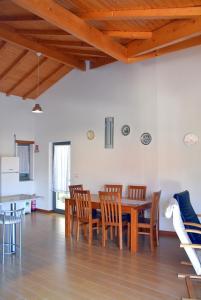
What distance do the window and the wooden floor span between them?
11.8ft

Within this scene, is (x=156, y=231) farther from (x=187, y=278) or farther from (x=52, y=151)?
(x=52, y=151)

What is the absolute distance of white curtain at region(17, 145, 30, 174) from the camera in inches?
355

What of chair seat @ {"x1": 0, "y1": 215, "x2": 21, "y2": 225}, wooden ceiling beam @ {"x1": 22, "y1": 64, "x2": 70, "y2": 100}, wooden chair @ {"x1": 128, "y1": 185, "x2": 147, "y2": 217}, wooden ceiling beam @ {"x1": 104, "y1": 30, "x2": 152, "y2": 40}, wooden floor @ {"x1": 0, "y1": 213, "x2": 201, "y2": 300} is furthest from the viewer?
wooden ceiling beam @ {"x1": 22, "y1": 64, "x2": 70, "y2": 100}

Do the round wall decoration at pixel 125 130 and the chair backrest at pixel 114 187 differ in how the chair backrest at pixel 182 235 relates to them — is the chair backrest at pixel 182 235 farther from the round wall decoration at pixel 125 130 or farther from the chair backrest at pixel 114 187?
the round wall decoration at pixel 125 130

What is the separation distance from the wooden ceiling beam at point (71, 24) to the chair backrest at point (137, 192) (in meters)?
2.71

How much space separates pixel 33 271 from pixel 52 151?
16.4ft

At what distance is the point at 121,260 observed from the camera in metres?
4.63

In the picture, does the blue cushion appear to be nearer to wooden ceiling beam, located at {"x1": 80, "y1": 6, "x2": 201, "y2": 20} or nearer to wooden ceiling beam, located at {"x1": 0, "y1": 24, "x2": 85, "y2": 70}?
wooden ceiling beam, located at {"x1": 80, "y1": 6, "x2": 201, "y2": 20}

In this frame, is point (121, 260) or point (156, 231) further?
point (156, 231)

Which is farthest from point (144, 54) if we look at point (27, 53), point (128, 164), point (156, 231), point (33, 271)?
point (33, 271)

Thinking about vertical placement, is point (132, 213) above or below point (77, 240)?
above

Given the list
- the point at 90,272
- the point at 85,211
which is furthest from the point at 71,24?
the point at 90,272

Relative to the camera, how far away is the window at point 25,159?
9008 millimetres

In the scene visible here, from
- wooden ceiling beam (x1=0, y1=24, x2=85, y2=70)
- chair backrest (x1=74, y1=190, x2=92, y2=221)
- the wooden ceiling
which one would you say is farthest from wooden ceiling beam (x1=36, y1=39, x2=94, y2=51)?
chair backrest (x1=74, y1=190, x2=92, y2=221)
